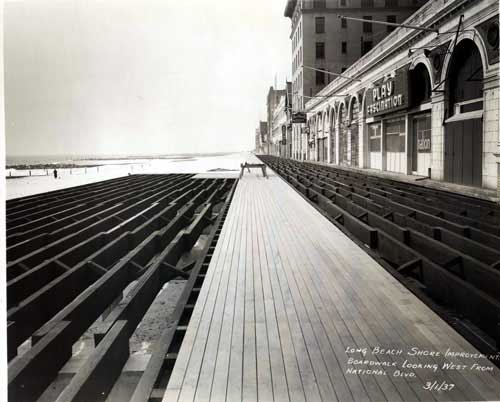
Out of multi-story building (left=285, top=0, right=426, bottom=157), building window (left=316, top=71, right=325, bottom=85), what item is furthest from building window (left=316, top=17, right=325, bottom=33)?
building window (left=316, top=71, right=325, bottom=85)

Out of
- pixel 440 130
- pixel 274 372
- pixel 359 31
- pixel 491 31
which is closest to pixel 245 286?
pixel 274 372

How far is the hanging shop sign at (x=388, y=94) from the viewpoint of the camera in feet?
77.9

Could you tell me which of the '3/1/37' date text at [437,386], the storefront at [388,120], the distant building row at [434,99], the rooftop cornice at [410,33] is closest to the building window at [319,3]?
the distant building row at [434,99]

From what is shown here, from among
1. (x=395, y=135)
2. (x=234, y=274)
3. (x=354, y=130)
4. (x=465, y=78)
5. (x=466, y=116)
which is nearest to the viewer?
(x=234, y=274)

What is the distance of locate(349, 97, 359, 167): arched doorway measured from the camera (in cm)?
3575

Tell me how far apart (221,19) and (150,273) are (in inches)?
191

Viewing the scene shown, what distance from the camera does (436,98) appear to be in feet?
65.0

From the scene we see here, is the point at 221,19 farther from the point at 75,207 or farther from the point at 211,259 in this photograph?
the point at 75,207

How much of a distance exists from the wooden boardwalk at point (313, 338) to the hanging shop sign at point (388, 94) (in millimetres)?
17843

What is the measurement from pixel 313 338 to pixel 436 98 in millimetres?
17969

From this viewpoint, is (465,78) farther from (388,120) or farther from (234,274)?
(234,274)

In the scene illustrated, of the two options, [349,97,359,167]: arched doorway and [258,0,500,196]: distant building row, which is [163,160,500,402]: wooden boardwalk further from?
[349,97,359,167]: arched doorway

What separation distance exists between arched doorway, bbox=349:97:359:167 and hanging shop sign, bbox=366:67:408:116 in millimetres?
4371

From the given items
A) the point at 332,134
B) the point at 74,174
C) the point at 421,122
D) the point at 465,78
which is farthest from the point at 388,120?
the point at 74,174
